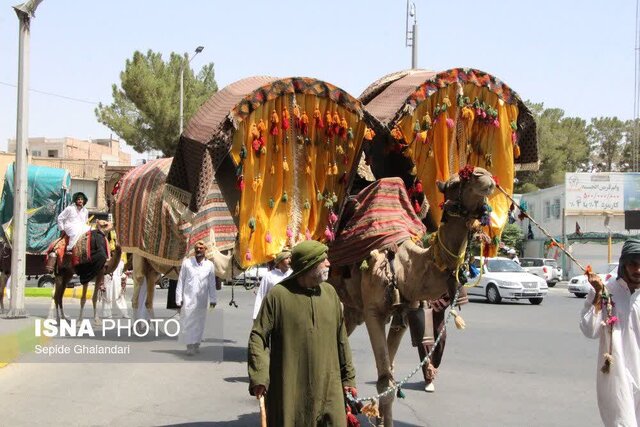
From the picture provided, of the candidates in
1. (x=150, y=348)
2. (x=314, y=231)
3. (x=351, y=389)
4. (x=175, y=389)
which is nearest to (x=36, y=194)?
(x=150, y=348)

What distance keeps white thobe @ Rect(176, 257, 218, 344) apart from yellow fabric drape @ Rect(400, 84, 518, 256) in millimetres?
5123

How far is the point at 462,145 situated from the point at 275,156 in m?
2.04

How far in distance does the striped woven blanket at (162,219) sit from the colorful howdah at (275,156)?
157 millimetres

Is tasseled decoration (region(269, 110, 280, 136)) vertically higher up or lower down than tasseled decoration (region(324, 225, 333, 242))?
higher up

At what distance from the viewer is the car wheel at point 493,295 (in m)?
29.6

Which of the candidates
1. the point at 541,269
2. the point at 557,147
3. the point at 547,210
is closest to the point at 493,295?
the point at 541,269

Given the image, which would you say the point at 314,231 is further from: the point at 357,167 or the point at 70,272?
the point at 70,272

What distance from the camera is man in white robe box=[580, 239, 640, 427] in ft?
21.4

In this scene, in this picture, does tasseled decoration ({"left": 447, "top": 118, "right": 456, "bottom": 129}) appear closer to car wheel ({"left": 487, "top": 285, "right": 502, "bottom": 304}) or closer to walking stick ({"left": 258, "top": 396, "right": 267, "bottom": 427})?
walking stick ({"left": 258, "top": 396, "right": 267, "bottom": 427})

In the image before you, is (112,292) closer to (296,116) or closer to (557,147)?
(296,116)

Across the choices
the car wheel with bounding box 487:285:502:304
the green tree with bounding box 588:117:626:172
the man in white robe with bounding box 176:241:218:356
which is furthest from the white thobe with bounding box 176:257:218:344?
the green tree with bounding box 588:117:626:172

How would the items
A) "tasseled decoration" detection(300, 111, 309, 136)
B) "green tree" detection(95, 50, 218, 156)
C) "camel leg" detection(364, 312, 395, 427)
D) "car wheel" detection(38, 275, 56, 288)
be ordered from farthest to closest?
1. "green tree" detection(95, 50, 218, 156)
2. "car wheel" detection(38, 275, 56, 288)
3. "tasseled decoration" detection(300, 111, 309, 136)
4. "camel leg" detection(364, 312, 395, 427)

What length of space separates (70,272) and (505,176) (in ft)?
32.7

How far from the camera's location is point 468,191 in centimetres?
719
